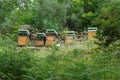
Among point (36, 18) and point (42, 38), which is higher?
point (42, 38)

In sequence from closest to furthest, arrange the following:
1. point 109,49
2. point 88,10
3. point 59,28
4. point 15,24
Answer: point 109,49, point 59,28, point 15,24, point 88,10

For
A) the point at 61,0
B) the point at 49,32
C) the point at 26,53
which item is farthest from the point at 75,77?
the point at 49,32

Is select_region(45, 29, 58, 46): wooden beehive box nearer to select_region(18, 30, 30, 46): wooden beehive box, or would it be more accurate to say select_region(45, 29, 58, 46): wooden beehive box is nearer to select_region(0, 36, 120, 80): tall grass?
select_region(18, 30, 30, 46): wooden beehive box

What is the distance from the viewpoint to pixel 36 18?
19.4 metres

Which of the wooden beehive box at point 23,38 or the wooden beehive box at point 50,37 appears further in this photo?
the wooden beehive box at point 50,37

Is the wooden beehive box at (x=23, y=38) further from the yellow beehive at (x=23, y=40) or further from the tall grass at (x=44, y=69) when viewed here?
the tall grass at (x=44, y=69)

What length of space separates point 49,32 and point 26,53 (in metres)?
5.73

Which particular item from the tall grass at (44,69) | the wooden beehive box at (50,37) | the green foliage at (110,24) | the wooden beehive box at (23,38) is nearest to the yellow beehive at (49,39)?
the wooden beehive box at (50,37)

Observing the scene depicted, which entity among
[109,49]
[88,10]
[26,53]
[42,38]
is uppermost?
[26,53]

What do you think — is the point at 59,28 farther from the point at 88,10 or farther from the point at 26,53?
the point at 26,53

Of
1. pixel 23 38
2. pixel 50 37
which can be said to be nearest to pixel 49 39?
pixel 50 37

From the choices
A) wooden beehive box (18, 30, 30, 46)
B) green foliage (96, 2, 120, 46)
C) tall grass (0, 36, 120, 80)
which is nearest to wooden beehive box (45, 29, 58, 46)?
wooden beehive box (18, 30, 30, 46)

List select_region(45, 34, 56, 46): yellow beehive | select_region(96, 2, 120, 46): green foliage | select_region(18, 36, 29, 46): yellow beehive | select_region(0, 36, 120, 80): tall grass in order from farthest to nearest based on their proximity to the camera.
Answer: select_region(45, 34, 56, 46): yellow beehive → select_region(18, 36, 29, 46): yellow beehive → select_region(96, 2, 120, 46): green foliage → select_region(0, 36, 120, 80): tall grass

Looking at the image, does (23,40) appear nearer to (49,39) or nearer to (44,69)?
(49,39)
